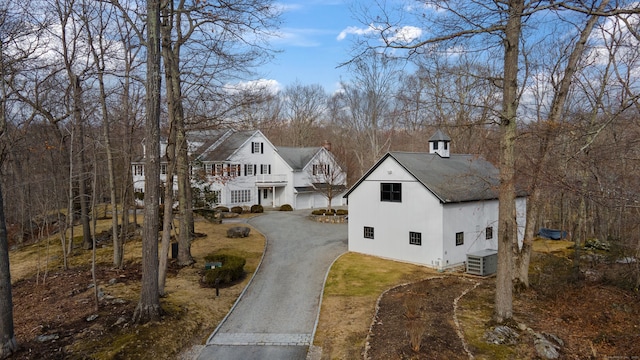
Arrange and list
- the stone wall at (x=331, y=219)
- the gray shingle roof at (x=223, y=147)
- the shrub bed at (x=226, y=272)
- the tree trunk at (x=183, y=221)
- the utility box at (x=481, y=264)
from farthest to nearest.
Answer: the gray shingle roof at (x=223, y=147)
the stone wall at (x=331, y=219)
the utility box at (x=481, y=264)
the tree trunk at (x=183, y=221)
the shrub bed at (x=226, y=272)

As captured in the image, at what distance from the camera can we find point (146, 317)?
10.9 m

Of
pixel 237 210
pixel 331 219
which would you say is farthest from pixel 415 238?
pixel 237 210

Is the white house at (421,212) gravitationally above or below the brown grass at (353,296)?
above

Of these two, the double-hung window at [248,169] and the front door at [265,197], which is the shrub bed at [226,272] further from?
the front door at [265,197]

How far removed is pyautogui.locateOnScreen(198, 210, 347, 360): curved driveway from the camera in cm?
1030

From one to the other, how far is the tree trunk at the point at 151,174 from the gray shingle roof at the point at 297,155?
29224 mm

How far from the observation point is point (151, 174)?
11055 millimetres

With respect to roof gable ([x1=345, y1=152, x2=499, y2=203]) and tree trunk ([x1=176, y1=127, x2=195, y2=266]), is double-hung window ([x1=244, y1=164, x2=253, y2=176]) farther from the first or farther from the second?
tree trunk ([x1=176, y1=127, x2=195, y2=266])

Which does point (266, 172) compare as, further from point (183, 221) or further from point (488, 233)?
point (488, 233)

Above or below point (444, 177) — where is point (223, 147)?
above

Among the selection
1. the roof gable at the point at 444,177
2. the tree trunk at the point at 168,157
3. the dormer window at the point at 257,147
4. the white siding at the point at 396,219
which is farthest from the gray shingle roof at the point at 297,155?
the tree trunk at the point at 168,157

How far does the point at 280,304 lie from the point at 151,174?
20.4 ft

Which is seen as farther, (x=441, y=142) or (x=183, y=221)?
(x=441, y=142)

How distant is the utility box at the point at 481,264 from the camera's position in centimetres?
1822
